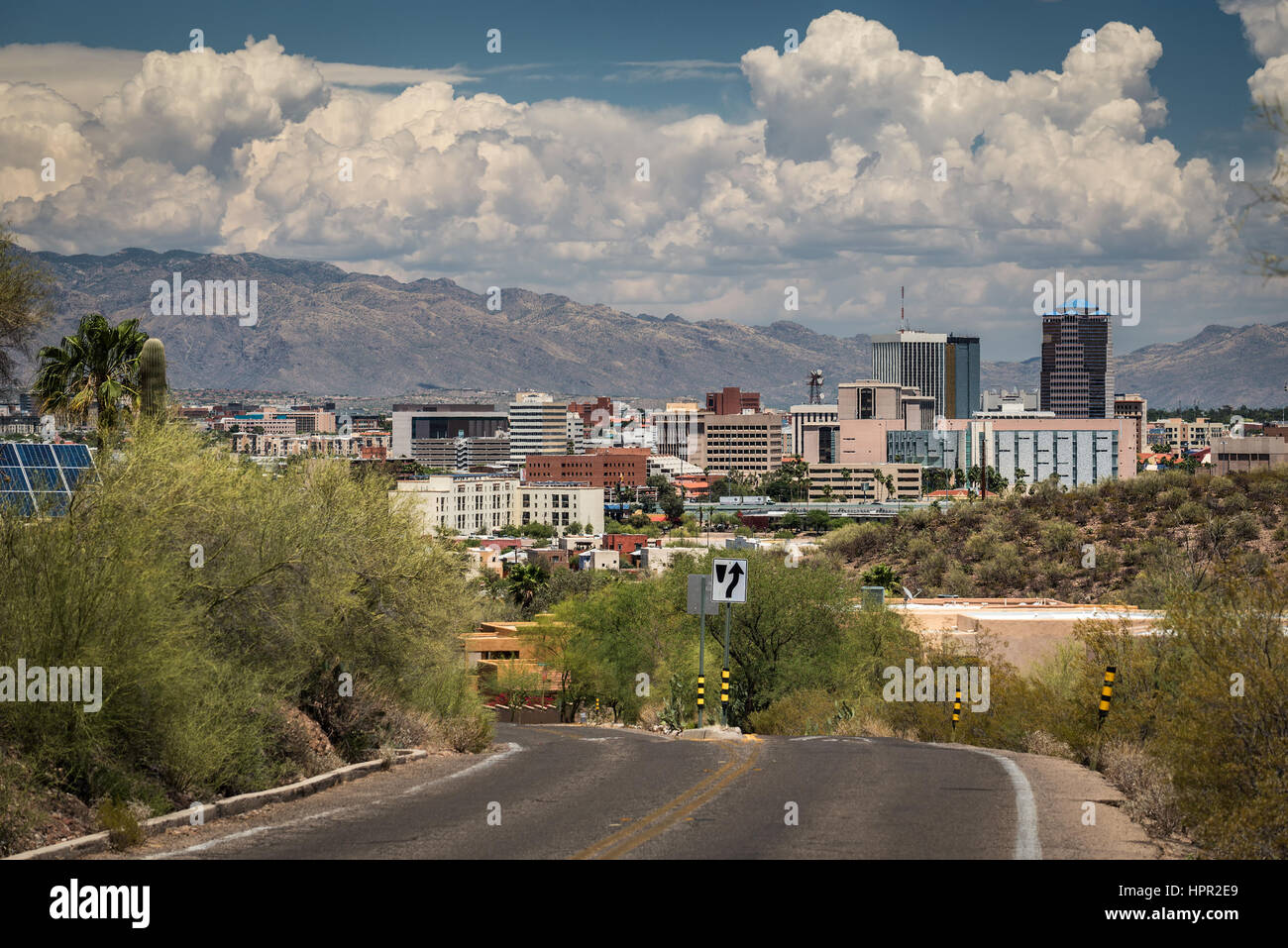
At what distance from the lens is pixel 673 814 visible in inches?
478

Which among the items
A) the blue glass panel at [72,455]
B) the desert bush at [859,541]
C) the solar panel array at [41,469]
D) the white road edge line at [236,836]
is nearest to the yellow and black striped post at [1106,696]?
the white road edge line at [236,836]

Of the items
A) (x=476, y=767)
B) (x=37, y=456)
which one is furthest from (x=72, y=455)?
(x=476, y=767)

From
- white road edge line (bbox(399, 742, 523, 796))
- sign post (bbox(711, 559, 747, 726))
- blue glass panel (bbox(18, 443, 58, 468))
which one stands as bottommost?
white road edge line (bbox(399, 742, 523, 796))

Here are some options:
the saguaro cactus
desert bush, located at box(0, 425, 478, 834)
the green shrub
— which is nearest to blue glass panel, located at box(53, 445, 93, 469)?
the saguaro cactus

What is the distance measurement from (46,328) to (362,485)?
5.38 m

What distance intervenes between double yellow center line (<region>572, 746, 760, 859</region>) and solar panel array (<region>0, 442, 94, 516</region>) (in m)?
7.48

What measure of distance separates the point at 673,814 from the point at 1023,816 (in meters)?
3.19

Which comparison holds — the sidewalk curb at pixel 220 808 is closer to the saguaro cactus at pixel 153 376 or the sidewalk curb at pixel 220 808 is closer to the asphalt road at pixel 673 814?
the asphalt road at pixel 673 814

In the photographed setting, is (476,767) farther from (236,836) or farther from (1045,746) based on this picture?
(1045,746)

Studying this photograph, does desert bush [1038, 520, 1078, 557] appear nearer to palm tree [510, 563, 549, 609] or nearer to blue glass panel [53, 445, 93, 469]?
palm tree [510, 563, 549, 609]

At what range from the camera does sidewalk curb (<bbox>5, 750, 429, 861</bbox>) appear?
33.1 ft
